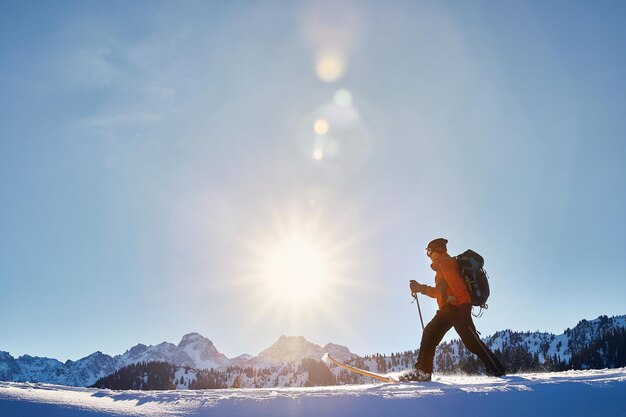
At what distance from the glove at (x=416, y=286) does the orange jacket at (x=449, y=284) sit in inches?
20.7

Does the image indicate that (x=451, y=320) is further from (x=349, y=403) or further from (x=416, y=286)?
(x=349, y=403)

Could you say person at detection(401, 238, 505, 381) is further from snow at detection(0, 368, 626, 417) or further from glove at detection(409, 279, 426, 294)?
snow at detection(0, 368, 626, 417)

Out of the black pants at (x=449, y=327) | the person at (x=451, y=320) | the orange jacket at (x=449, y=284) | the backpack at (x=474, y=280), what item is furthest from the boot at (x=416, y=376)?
the backpack at (x=474, y=280)

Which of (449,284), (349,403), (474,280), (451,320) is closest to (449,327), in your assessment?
(451,320)

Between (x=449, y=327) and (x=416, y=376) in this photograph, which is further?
(x=449, y=327)

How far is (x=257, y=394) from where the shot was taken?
3.36m

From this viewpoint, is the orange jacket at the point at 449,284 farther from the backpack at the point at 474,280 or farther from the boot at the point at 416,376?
the boot at the point at 416,376

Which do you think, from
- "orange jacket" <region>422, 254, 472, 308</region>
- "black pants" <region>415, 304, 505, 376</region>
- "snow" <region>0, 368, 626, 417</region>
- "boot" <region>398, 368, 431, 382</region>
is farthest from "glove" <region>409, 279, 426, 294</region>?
"snow" <region>0, 368, 626, 417</region>

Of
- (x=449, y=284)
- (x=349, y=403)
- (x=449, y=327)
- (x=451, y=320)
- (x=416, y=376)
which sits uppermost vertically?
(x=449, y=284)

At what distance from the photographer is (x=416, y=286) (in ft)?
25.9

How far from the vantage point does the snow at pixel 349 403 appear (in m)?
2.89

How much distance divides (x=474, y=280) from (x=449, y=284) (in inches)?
21.8

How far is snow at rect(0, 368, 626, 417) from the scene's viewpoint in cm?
289

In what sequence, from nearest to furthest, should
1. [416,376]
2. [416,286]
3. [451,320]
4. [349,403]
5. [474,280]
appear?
[349,403], [416,376], [451,320], [474,280], [416,286]
